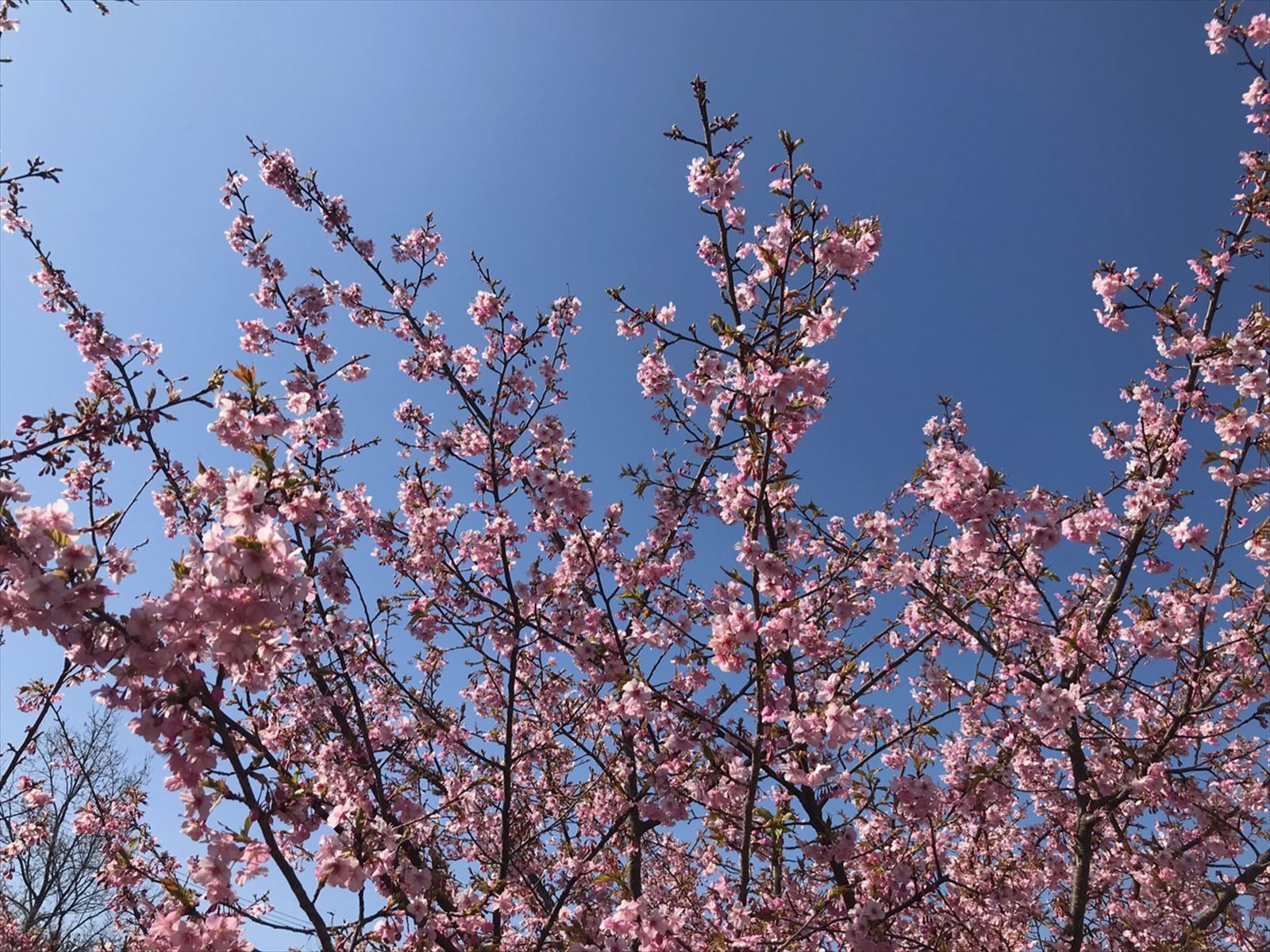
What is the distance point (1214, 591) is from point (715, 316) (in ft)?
16.8

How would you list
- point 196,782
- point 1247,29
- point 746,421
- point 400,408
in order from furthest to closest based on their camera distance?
point 400,408, point 1247,29, point 746,421, point 196,782

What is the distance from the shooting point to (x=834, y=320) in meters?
4.25

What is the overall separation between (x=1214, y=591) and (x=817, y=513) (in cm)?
342

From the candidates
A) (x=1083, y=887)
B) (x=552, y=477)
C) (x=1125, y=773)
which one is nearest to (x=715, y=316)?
(x=552, y=477)

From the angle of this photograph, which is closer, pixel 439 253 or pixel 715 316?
pixel 715 316

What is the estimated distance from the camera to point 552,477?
5.71 meters

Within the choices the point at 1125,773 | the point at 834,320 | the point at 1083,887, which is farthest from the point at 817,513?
the point at 1083,887

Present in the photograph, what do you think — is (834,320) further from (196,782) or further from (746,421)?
(196,782)

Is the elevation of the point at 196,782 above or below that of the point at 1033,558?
below

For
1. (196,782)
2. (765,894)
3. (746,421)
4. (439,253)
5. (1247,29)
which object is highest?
(1247,29)

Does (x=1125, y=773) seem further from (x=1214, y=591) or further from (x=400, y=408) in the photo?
(x=400, y=408)

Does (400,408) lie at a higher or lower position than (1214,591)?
higher

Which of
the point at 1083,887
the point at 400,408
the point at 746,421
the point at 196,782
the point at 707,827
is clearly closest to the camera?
the point at 196,782

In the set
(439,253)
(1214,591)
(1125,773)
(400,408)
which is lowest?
(1125,773)
